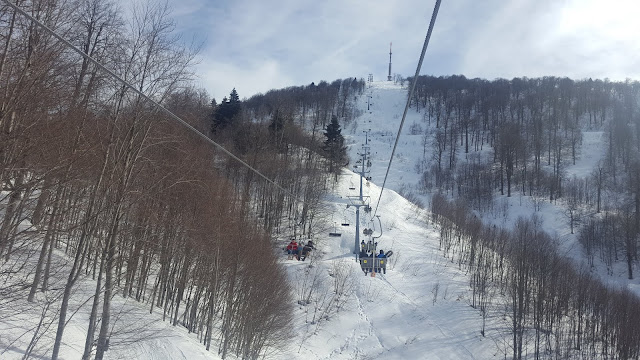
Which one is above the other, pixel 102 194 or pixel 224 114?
pixel 224 114

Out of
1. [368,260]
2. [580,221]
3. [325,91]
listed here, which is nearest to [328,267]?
[368,260]

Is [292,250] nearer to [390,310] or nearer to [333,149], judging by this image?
[390,310]

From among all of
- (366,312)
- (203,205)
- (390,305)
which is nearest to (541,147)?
(390,305)

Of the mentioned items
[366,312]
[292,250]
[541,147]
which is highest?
[541,147]

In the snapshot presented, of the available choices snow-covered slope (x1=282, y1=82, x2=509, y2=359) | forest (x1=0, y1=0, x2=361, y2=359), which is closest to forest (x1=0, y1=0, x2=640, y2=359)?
forest (x1=0, y1=0, x2=361, y2=359)

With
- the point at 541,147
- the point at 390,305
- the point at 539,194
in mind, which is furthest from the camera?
the point at 541,147

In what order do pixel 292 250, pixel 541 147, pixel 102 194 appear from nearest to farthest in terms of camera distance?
pixel 102 194, pixel 292 250, pixel 541 147

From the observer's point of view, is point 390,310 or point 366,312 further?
point 390,310

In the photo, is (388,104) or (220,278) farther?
(388,104)

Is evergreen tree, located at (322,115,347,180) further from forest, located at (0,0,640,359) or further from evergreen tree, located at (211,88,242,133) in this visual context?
evergreen tree, located at (211,88,242,133)

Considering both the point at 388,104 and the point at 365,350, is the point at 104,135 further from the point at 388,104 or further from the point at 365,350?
the point at 388,104

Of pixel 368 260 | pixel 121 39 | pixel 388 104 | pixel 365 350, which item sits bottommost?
pixel 365 350
